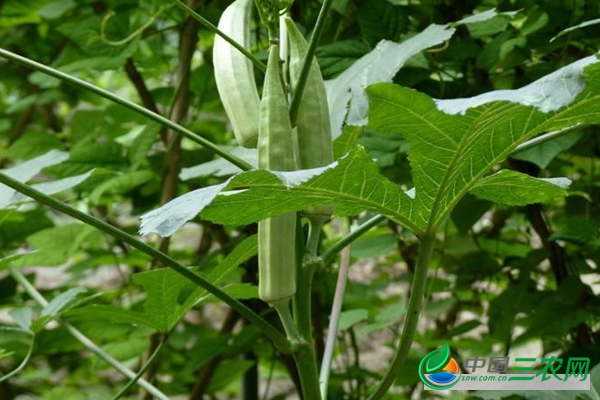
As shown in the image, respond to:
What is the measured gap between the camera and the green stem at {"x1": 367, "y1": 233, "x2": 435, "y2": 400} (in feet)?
2.55

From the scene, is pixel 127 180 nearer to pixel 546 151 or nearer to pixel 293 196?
pixel 546 151

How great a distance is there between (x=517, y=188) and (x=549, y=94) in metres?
0.19

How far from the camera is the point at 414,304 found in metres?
0.80

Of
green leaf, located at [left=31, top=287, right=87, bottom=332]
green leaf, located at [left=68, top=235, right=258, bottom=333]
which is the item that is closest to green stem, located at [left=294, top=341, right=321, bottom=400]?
green leaf, located at [left=68, top=235, right=258, bottom=333]

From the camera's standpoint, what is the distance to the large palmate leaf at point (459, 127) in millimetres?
648

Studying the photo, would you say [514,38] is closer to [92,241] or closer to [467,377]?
[467,377]

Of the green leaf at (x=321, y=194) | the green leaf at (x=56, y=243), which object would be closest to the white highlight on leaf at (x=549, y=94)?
the green leaf at (x=321, y=194)

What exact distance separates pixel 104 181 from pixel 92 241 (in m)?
0.18

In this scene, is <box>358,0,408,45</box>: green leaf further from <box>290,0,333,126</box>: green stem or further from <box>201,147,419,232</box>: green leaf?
<box>201,147,419,232</box>: green leaf

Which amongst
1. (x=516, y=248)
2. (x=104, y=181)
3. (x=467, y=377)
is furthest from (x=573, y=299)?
(x=104, y=181)

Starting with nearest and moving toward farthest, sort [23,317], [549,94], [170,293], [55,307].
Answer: [549,94] < [170,293] < [55,307] < [23,317]

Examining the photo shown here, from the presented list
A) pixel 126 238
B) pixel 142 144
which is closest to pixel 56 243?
pixel 142 144

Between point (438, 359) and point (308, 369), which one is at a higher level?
point (308, 369)

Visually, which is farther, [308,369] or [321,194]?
[308,369]
